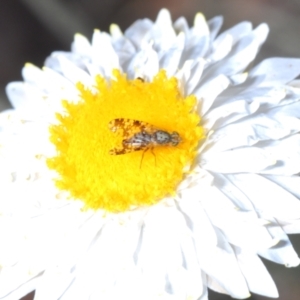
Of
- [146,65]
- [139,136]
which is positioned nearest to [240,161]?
[139,136]

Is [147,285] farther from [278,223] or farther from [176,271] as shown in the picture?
[278,223]

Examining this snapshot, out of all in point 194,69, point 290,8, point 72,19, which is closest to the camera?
point 194,69

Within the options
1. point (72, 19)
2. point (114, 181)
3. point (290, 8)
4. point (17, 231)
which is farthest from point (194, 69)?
point (72, 19)

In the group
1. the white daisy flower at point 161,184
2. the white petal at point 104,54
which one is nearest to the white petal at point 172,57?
the white daisy flower at point 161,184

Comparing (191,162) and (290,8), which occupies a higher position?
(290,8)

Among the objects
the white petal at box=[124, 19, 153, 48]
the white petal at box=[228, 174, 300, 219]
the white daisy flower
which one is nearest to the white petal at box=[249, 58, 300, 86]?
the white daisy flower

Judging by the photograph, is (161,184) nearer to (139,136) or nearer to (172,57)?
(139,136)

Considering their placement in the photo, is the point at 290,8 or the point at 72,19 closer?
the point at 290,8

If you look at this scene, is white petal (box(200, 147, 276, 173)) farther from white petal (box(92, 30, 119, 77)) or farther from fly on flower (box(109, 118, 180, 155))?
white petal (box(92, 30, 119, 77))

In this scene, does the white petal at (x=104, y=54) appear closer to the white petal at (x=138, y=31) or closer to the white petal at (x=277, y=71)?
the white petal at (x=138, y=31)
